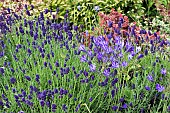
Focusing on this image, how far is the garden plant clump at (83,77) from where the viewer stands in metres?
2.44

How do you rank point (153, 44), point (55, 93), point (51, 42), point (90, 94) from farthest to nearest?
point (51, 42), point (153, 44), point (90, 94), point (55, 93)

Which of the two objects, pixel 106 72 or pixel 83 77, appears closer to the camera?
pixel 106 72

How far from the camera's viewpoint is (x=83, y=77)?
8.93 feet

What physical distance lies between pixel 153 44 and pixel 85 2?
1845 millimetres

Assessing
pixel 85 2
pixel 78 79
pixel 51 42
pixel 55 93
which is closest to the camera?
pixel 55 93

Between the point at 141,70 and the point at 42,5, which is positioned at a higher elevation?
the point at 42,5

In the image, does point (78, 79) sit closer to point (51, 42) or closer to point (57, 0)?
point (51, 42)

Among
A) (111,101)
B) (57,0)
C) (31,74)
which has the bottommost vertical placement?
(111,101)

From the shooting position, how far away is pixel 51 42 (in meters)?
3.22

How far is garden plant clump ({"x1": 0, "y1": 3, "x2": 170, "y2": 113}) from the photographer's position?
8.00 ft

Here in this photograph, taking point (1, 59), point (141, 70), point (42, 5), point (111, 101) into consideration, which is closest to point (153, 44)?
point (141, 70)

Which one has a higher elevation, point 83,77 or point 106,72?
point 106,72

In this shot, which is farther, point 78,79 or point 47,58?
point 47,58

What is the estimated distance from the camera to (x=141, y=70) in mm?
3092
